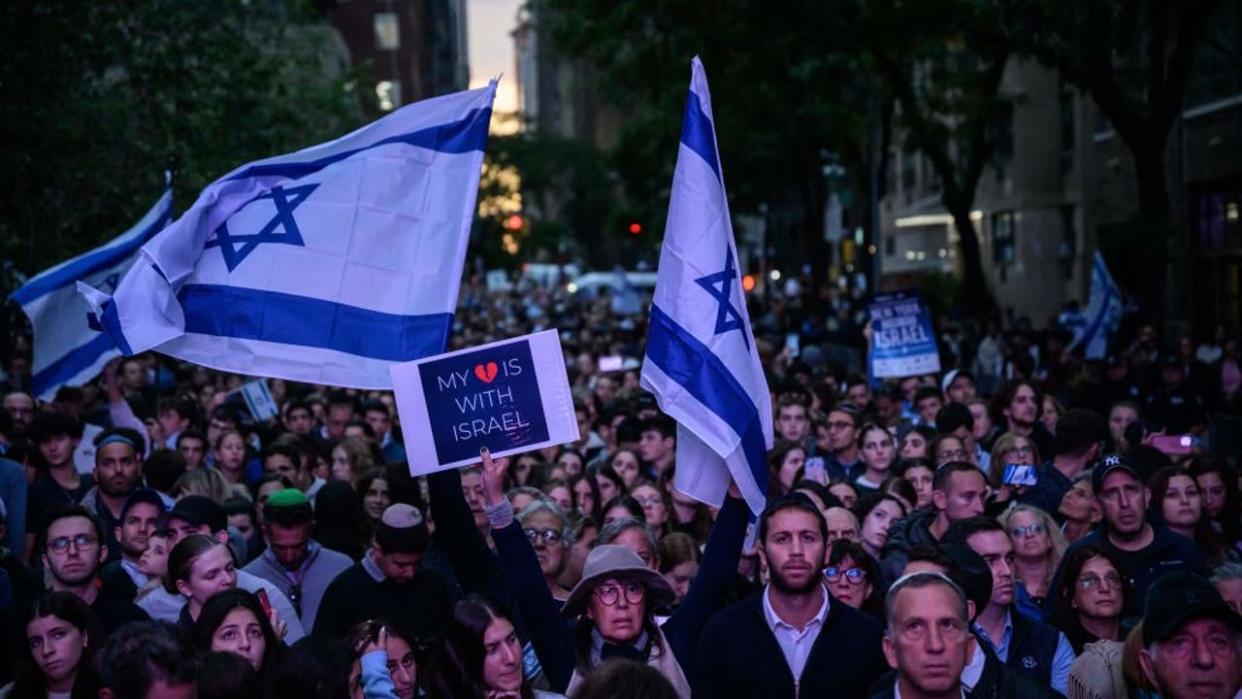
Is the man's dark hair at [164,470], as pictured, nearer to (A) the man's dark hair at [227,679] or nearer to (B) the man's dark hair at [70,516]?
(B) the man's dark hair at [70,516]

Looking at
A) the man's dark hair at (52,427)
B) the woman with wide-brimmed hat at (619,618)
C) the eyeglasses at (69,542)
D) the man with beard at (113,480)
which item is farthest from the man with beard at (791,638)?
the man's dark hair at (52,427)

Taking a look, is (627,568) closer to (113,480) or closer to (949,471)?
(949,471)

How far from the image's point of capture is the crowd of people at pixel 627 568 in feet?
18.8

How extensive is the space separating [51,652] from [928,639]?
3104mm

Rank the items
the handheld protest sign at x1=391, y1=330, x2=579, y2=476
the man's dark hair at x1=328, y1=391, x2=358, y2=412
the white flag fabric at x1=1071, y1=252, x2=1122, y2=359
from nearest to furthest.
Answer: the handheld protest sign at x1=391, y1=330, x2=579, y2=476 → the man's dark hair at x1=328, y1=391, x2=358, y2=412 → the white flag fabric at x1=1071, y1=252, x2=1122, y2=359

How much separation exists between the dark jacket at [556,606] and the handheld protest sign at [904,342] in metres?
12.3

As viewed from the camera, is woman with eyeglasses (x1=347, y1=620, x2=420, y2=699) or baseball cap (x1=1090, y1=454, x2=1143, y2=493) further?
baseball cap (x1=1090, y1=454, x2=1143, y2=493)

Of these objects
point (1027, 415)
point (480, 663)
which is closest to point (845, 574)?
point (480, 663)

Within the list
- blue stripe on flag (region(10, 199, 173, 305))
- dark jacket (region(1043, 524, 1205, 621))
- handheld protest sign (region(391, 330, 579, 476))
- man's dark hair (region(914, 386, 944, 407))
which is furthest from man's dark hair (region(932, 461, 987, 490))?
blue stripe on flag (region(10, 199, 173, 305))

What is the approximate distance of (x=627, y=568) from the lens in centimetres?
679

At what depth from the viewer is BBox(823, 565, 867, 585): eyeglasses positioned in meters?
7.77

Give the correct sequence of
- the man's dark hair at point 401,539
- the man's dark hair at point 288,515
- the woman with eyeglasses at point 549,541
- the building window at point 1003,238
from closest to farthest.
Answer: the man's dark hair at point 401,539, the woman with eyeglasses at point 549,541, the man's dark hair at point 288,515, the building window at point 1003,238

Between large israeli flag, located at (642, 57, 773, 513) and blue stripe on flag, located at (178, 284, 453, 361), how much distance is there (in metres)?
1.29

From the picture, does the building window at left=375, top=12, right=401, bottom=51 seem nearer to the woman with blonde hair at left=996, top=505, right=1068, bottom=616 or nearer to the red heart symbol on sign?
the woman with blonde hair at left=996, top=505, right=1068, bottom=616
